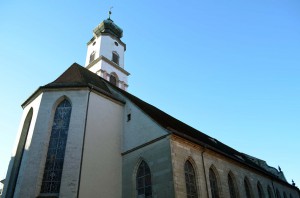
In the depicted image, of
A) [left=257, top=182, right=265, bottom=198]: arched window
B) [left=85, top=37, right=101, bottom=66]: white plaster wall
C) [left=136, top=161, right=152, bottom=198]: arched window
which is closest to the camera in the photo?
[left=136, top=161, right=152, bottom=198]: arched window

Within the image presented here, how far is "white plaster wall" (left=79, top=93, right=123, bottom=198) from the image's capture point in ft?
42.9

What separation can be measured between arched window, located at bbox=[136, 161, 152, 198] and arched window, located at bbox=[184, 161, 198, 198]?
5.83 feet

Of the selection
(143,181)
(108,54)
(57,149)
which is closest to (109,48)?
(108,54)

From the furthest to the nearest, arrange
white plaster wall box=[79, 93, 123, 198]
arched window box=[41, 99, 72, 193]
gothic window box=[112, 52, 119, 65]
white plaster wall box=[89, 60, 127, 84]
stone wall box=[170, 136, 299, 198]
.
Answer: gothic window box=[112, 52, 119, 65], white plaster wall box=[89, 60, 127, 84], white plaster wall box=[79, 93, 123, 198], arched window box=[41, 99, 72, 193], stone wall box=[170, 136, 299, 198]

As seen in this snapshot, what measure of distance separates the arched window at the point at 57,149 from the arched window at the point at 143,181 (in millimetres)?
3833

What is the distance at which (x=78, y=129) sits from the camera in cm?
1393

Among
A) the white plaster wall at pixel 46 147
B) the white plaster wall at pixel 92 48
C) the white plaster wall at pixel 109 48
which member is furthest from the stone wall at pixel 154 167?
the white plaster wall at pixel 92 48

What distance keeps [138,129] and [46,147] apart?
15.9ft

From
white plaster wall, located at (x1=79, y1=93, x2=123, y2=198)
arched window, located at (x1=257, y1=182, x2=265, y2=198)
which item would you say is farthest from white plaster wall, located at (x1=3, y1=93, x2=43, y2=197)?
arched window, located at (x1=257, y1=182, x2=265, y2=198)

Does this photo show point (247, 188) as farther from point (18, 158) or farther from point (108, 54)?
point (108, 54)

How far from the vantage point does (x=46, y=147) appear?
13.4 m

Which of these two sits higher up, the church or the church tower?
the church tower

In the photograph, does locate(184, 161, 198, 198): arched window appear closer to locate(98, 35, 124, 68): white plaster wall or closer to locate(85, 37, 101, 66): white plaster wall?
locate(98, 35, 124, 68): white plaster wall

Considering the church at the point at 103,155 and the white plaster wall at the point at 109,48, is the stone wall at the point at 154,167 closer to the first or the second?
the church at the point at 103,155
